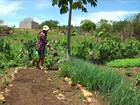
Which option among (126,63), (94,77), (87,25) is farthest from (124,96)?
(87,25)

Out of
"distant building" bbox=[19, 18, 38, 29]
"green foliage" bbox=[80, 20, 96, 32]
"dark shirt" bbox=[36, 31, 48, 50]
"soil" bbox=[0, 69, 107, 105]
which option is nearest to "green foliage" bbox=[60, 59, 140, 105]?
"soil" bbox=[0, 69, 107, 105]

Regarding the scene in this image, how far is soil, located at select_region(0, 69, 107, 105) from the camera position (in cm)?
746

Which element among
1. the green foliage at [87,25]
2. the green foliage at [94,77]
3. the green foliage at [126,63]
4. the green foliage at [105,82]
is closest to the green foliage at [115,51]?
the green foliage at [126,63]

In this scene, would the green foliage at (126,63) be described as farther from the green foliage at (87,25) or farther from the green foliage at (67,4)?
the green foliage at (87,25)

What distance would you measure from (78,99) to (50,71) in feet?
12.3

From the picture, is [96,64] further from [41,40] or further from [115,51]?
[115,51]

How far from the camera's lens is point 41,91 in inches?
330

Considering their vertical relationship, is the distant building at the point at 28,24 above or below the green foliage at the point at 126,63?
above

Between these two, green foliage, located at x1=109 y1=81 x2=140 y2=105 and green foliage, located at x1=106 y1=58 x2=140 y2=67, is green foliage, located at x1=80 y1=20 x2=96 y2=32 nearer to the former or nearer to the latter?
green foliage, located at x1=106 y1=58 x2=140 y2=67

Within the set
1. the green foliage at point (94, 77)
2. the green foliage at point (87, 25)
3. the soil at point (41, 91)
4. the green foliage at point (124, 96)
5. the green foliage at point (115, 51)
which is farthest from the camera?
the green foliage at point (87, 25)

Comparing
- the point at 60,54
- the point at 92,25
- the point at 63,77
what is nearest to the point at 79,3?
the point at 60,54

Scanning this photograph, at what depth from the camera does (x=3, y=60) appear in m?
13.2

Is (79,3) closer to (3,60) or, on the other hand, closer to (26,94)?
(3,60)

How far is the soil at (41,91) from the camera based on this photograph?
7.46 metres
